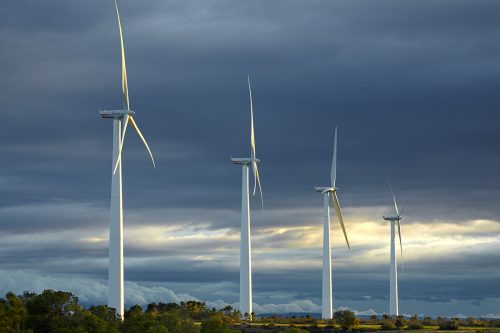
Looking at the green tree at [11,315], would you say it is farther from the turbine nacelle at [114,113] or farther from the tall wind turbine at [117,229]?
the turbine nacelle at [114,113]

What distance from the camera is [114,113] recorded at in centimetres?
19238

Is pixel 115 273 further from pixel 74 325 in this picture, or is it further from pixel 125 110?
pixel 125 110

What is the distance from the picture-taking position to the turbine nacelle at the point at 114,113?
190125mm

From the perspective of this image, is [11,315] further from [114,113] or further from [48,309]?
[114,113]

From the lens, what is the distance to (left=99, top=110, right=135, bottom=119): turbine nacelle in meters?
190

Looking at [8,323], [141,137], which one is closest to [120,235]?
[141,137]

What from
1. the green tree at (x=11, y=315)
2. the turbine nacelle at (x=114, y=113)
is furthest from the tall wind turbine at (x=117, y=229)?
the green tree at (x=11, y=315)

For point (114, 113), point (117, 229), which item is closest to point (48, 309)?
point (117, 229)

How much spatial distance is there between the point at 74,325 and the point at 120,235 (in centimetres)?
1768

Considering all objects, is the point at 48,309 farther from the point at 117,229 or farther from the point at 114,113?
the point at 114,113

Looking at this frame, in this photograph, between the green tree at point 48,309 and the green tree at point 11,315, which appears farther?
the green tree at point 48,309

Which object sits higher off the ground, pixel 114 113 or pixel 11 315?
pixel 114 113

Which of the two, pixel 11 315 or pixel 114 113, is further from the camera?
pixel 114 113

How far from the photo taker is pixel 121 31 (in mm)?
186375
